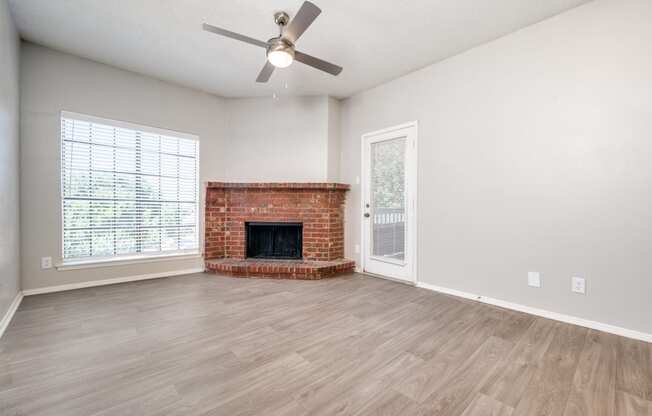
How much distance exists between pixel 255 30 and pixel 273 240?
2.76 metres

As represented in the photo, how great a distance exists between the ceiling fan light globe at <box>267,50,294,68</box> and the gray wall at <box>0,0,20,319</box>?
82.3 inches

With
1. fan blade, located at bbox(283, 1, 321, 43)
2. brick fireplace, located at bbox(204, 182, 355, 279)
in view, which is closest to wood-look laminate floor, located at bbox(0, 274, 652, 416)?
brick fireplace, located at bbox(204, 182, 355, 279)

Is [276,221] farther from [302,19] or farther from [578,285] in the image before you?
[578,285]

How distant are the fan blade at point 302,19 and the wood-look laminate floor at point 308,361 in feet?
7.58

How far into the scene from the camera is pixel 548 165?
254 centimetres

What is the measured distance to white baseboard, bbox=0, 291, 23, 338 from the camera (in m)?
2.22

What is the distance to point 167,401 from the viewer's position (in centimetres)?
143

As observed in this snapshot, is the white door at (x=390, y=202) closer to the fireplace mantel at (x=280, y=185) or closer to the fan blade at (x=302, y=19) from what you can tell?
the fireplace mantel at (x=280, y=185)

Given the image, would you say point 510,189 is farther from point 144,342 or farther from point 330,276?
point 144,342

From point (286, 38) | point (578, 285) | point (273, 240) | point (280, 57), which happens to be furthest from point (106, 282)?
point (578, 285)

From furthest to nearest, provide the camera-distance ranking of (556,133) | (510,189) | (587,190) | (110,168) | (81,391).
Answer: (110,168), (510,189), (556,133), (587,190), (81,391)

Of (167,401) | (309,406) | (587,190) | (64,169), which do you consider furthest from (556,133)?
(64,169)

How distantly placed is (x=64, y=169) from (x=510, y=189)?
472 centimetres

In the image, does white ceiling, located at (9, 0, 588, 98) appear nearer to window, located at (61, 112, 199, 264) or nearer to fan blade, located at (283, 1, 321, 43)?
fan blade, located at (283, 1, 321, 43)
